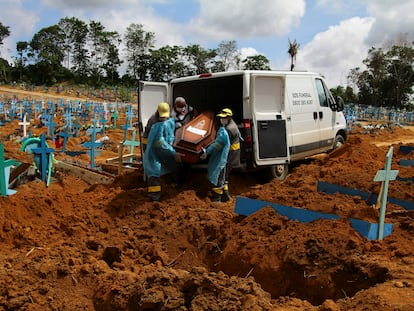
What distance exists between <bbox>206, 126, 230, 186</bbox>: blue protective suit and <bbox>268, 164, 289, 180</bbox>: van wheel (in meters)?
1.82

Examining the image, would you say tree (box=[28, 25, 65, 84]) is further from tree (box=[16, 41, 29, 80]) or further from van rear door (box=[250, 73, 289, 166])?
van rear door (box=[250, 73, 289, 166])

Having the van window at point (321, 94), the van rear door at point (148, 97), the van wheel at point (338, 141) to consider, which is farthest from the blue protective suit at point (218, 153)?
the van wheel at point (338, 141)

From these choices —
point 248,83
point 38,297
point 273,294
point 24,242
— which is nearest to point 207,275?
point 273,294

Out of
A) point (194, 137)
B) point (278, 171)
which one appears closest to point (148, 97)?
point (194, 137)

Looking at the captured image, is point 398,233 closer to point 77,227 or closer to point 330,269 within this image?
point 330,269

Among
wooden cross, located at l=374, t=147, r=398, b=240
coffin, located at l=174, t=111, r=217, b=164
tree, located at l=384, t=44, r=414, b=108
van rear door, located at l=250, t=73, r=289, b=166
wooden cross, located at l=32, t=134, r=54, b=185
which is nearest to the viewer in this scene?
wooden cross, located at l=374, t=147, r=398, b=240

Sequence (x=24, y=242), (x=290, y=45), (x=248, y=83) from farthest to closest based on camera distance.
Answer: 1. (x=290, y=45)
2. (x=248, y=83)
3. (x=24, y=242)

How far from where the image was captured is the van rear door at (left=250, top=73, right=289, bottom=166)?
730 centimetres

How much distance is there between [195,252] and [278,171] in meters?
3.87

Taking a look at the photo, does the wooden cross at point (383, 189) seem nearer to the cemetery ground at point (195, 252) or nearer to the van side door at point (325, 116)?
the cemetery ground at point (195, 252)

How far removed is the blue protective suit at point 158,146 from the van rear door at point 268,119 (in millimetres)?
1585

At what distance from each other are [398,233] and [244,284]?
213 cm

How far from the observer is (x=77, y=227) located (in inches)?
212

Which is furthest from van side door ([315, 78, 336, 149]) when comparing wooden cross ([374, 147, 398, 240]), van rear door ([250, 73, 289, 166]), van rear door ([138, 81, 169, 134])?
wooden cross ([374, 147, 398, 240])
